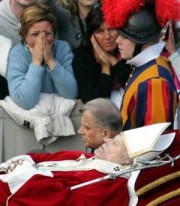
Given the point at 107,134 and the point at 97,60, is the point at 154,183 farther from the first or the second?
the point at 97,60

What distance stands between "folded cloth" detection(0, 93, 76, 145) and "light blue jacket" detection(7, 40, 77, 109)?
0.05 meters

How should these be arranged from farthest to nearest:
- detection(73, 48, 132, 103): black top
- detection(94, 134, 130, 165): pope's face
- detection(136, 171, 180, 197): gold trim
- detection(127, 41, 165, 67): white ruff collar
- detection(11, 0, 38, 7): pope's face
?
detection(11, 0, 38, 7): pope's face → detection(73, 48, 132, 103): black top → detection(127, 41, 165, 67): white ruff collar → detection(94, 134, 130, 165): pope's face → detection(136, 171, 180, 197): gold trim

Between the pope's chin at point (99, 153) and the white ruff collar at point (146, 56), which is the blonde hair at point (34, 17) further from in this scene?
the pope's chin at point (99, 153)

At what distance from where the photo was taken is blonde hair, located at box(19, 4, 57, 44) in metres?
7.50

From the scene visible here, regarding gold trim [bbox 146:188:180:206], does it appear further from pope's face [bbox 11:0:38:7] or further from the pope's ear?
pope's face [bbox 11:0:38:7]

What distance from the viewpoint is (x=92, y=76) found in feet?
24.8

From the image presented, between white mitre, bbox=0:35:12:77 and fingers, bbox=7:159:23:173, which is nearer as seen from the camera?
fingers, bbox=7:159:23:173

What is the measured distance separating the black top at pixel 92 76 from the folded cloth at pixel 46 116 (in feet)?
0.64

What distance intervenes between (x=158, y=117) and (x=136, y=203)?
3.41 ft

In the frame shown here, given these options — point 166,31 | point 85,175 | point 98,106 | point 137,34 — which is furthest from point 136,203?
point 166,31

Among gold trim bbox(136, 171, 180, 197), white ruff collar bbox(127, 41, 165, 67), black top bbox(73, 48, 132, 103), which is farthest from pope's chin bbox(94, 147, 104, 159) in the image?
black top bbox(73, 48, 132, 103)

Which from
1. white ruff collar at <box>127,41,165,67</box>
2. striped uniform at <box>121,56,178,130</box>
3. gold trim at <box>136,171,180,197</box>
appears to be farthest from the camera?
white ruff collar at <box>127,41,165,67</box>

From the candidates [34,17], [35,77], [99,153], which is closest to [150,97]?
[99,153]

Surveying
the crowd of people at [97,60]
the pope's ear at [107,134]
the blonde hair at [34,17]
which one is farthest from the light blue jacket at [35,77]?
the pope's ear at [107,134]
